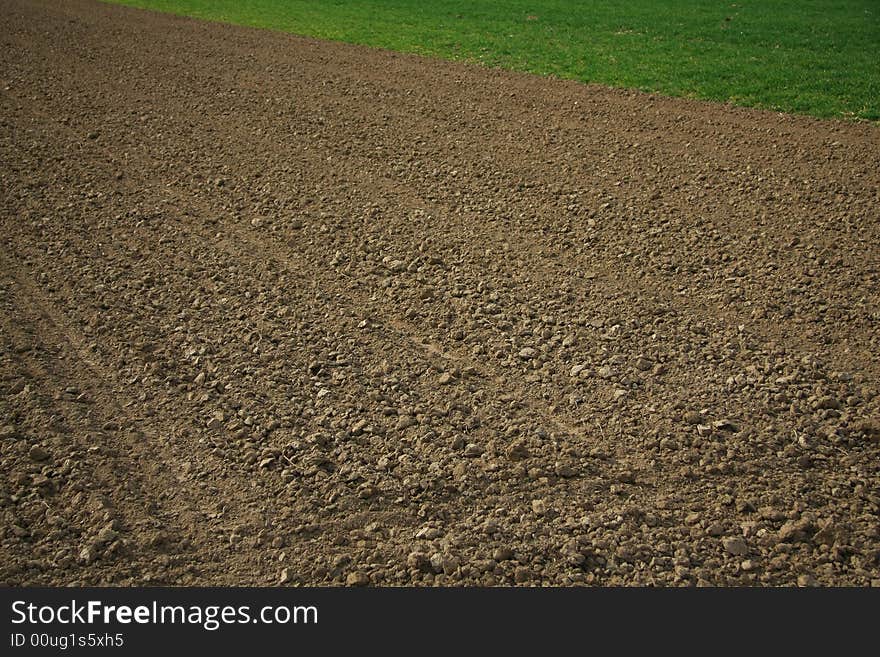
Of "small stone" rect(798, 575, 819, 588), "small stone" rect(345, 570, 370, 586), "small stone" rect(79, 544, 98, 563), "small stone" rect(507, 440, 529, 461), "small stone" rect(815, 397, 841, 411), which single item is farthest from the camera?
"small stone" rect(815, 397, 841, 411)

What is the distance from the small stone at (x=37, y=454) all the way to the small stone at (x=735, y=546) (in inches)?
160

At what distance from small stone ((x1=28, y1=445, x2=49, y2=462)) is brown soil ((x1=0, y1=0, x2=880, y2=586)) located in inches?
0.8

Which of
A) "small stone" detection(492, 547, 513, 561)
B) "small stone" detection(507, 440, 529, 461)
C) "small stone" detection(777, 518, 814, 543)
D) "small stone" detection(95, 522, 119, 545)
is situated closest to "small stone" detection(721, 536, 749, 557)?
"small stone" detection(777, 518, 814, 543)

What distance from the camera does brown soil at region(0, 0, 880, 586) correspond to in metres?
4.30

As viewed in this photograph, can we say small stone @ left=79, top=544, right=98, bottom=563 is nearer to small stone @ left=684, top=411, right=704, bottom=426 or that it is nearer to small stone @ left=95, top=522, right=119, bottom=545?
small stone @ left=95, top=522, right=119, bottom=545

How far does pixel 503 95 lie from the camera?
12.6 metres

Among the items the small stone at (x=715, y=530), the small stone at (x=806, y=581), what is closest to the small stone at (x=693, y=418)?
the small stone at (x=715, y=530)

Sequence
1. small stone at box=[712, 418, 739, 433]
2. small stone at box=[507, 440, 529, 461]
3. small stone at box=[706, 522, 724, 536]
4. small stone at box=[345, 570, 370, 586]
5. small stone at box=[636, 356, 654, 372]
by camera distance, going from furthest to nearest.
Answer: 1. small stone at box=[636, 356, 654, 372]
2. small stone at box=[712, 418, 739, 433]
3. small stone at box=[507, 440, 529, 461]
4. small stone at box=[706, 522, 724, 536]
5. small stone at box=[345, 570, 370, 586]

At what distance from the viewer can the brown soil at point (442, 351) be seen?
169 inches

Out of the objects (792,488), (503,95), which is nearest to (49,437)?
(792,488)

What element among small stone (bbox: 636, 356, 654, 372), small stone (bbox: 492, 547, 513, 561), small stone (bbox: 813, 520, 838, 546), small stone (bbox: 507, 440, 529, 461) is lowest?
small stone (bbox: 492, 547, 513, 561)

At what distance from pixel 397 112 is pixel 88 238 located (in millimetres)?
5399

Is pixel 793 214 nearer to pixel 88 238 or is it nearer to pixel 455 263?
pixel 455 263

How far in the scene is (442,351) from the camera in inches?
238
